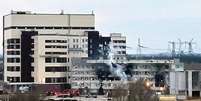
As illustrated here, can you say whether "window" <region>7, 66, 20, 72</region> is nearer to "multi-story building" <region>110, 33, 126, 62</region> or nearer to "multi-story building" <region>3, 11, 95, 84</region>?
"multi-story building" <region>3, 11, 95, 84</region>

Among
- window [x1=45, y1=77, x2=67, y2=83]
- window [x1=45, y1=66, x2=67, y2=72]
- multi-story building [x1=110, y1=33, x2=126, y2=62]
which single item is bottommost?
window [x1=45, y1=77, x2=67, y2=83]

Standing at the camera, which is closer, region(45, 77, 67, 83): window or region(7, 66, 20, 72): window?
region(45, 77, 67, 83): window

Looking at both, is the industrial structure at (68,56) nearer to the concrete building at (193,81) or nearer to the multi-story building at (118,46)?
the multi-story building at (118,46)

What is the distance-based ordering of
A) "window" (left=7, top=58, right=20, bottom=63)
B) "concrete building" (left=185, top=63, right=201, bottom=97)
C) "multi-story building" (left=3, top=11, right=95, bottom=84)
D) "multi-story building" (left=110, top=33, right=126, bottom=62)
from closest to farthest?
"concrete building" (left=185, top=63, right=201, bottom=97) → "multi-story building" (left=3, top=11, right=95, bottom=84) → "window" (left=7, top=58, right=20, bottom=63) → "multi-story building" (left=110, top=33, right=126, bottom=62)

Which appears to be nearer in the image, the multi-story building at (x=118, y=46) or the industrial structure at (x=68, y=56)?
the industrial structure at (x=68, y=56)

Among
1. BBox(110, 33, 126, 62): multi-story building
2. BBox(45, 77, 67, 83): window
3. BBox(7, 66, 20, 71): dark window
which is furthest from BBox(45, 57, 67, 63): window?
BBox(110, 33, 126, 62): multi-story building

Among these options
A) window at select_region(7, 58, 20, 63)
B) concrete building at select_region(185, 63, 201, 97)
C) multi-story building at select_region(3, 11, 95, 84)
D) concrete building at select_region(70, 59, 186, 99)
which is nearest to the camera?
concrete building at select_region(185, 63, 201, 97)

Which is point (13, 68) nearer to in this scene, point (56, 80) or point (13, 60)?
point (13, 60)

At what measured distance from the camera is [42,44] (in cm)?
11962

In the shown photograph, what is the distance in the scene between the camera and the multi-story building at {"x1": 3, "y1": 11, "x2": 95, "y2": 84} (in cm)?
11906

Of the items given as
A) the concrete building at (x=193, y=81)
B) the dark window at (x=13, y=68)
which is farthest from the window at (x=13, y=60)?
the concrete building at (x=193, y=81)

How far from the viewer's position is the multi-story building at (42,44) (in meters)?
119

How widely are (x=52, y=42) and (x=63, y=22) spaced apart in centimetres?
797

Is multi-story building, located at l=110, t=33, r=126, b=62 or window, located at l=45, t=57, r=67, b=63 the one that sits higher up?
multi-story building, located at l=110, t=33, r=126, b=62
